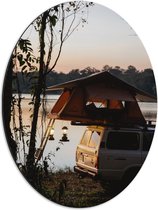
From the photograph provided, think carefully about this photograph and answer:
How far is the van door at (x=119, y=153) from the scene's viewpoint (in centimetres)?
208

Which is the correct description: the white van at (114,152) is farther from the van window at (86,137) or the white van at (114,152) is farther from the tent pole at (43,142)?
the tent pole at (43,142)

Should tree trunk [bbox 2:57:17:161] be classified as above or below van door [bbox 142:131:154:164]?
above

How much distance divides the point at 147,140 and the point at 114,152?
Answer: 5.0 inches

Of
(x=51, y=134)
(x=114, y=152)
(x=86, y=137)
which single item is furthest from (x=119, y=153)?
(x=51, y=134)

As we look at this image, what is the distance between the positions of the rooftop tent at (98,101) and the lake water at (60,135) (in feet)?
0.08

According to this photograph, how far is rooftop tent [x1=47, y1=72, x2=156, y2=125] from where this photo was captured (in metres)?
2.08

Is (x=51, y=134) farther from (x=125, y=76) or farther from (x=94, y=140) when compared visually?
(x=125, y=76)

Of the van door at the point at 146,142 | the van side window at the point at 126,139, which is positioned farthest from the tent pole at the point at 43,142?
the van door at the point at 146,142

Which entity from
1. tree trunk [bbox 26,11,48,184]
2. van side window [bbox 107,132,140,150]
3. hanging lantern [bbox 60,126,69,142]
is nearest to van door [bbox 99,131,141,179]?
van side window [bbox 107,132,140,150]

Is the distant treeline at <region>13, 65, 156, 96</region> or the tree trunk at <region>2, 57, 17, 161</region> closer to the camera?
the distant treeline at <region>13, 65, 156, 96</region>

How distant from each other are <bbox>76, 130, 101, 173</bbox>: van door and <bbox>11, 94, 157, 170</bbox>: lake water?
0.06ft

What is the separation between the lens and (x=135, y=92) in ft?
6.79

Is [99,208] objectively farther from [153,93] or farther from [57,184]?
[153,93]

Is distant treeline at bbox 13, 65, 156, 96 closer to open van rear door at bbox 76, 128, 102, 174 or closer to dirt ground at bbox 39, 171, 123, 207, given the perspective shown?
open van rear door at bbox 76, 128, 102, 174
